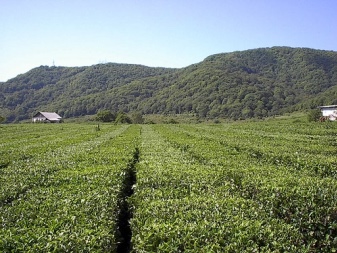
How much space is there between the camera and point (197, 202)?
894cm

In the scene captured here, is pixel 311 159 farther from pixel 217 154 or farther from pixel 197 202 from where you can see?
pixel 197 202

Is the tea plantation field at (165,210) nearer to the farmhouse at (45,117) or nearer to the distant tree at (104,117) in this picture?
the distant tree at (104,117)

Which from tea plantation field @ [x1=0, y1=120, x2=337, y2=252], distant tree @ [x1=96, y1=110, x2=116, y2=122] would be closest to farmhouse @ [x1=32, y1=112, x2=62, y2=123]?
distant tree @ [x1=96, y1=110, x2=116, y2=122]

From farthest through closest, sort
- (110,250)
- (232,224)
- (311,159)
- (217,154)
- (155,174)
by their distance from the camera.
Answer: (217,154) < (311,159) < (155,174) < (232,224) < (110,250)

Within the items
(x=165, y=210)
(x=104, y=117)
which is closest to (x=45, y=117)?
(x=104, y=117)

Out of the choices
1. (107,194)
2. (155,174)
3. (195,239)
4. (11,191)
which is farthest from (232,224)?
(11,191)

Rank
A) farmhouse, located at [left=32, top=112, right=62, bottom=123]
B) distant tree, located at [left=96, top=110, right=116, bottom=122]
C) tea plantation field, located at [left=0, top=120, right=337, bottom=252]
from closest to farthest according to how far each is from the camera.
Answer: tea plantation field, located at [left=0, top=120, right=337, bottom=252] < distant tree, located at [left=96, top=110, right=116, bottom=122] < farmhouse, located at [left=32, top=112, right=62, bottom=123]

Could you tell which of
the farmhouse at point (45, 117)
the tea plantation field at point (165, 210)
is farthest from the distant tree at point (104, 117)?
the tea plantation field at point (165, 210)

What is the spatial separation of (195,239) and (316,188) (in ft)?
19.9

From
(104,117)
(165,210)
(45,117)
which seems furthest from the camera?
(45,117)

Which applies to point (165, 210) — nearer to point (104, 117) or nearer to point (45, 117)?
point (104, 117)

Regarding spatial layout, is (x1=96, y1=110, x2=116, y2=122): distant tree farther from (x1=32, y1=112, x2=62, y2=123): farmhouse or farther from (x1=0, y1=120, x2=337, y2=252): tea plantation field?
(x1=0, y1=120, x2=337, y2=252): tea plantation field

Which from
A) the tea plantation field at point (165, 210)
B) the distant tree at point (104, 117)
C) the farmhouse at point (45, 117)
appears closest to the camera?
the tea plantation field at point (165, 210)

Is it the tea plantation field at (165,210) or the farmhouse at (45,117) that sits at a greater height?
the farmhouse at (45,117)
